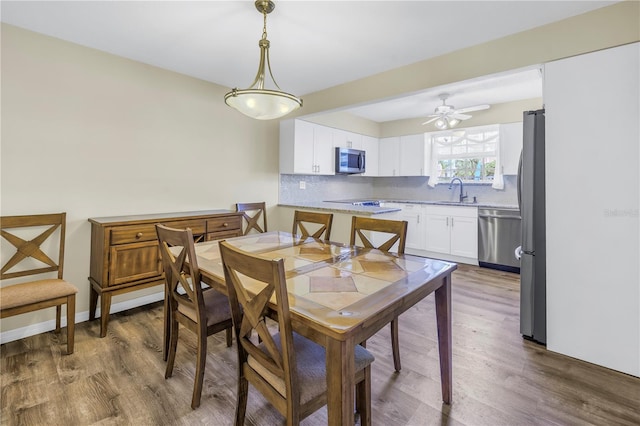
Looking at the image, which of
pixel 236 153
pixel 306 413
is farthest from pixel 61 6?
pixel 306 413

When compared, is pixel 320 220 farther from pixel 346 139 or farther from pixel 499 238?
pixel 499 238

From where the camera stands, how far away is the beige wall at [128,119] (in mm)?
2277

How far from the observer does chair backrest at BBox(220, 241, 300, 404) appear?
Result: 1048 millimetres

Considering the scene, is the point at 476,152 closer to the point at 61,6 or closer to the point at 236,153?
the point at 236,153

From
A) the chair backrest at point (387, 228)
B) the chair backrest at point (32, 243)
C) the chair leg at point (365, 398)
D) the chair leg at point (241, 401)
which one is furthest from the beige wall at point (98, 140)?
the chair leg at point (365, 398)

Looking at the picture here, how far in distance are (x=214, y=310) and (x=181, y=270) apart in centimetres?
31

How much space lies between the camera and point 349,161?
4820mm

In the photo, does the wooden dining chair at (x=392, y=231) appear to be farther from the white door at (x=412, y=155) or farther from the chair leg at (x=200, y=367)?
the white door at (x=412, y=155)

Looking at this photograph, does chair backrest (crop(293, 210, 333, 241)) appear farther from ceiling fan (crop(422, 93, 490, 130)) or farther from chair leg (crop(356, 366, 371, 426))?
ceiling fan (crop(422, 93, 490, 130))

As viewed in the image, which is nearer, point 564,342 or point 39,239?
point 564,342

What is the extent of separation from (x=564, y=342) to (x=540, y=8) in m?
2.31

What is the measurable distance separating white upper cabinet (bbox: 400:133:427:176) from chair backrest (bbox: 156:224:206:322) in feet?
14.5

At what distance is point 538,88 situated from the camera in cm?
378

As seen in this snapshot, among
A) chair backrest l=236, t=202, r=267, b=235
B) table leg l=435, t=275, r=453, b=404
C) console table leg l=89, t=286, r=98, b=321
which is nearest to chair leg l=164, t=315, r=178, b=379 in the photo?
console table leg l=89, t=286, r=98, b=321
